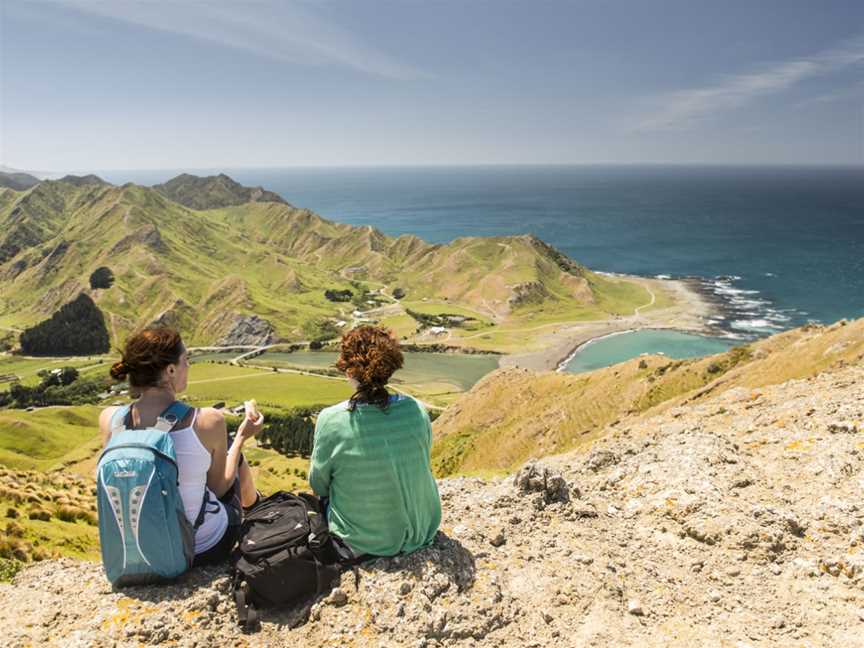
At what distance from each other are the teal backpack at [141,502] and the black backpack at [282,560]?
2.65ft

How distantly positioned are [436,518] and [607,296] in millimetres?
205340

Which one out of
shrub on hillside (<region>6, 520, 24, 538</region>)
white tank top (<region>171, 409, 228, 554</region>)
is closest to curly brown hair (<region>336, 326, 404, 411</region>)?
white tank top (<region>171, 409, 228, 554</region>)

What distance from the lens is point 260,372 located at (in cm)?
15575

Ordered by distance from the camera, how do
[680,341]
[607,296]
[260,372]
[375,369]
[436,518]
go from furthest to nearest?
[607,296]
[260,372]
[680,341]
[436,518]
[375,369]

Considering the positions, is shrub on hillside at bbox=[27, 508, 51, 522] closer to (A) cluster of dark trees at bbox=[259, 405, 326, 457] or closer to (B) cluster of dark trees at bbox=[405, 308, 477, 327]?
(A) cluster of dark trees at bbox=[259, 405, 326, 457]

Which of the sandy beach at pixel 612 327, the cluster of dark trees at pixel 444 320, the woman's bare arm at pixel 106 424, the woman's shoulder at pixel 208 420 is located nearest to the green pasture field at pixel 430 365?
the sandy beach at pixel 612 327

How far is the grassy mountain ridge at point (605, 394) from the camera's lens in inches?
1134

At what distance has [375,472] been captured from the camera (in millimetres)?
6410

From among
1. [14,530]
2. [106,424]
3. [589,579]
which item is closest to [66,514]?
[14,530]

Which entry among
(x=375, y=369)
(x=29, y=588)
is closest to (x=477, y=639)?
(x=375, y=369)

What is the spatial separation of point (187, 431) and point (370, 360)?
249cm

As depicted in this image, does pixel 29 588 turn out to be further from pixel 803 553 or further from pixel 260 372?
pixel 260 372

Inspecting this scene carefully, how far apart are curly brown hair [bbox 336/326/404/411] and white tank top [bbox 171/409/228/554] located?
201 centimetres

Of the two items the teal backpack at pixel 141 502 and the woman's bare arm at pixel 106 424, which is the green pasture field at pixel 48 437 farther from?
the teal backpack at pixel 141 502
